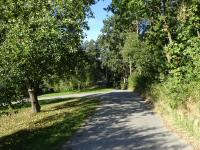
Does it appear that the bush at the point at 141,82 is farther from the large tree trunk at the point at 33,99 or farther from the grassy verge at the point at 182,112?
the grassy verge at the point at 182,112

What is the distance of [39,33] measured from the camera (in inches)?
937

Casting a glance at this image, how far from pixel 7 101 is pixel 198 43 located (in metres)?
10.0

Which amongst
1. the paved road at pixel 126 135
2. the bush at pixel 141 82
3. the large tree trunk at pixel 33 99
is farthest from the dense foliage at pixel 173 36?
the large tree trunk at pixel 33 99

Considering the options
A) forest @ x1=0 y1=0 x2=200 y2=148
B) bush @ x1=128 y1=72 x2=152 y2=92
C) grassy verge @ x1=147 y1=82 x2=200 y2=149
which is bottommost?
grassy verge @ x1=147 y1=82 x2=200 y2=149

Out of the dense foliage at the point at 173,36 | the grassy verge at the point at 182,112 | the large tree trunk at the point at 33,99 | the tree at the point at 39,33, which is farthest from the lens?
the large tree trunk at the point at 33,99

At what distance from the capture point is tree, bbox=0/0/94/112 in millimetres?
23000

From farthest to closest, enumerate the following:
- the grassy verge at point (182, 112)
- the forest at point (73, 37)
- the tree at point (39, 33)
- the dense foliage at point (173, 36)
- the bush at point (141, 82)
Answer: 1. the bush at point (141, 82)
2. the tree at point (39, 33)
3. the forest at point (73, 37)
4. the dense foliage at point (173, 36)
5. the grassy verge at point (182, 112)

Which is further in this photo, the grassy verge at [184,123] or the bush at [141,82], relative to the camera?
the bush at [141,82]

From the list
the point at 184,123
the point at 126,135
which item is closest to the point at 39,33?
the point at 126,135

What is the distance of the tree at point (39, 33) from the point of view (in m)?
23.0

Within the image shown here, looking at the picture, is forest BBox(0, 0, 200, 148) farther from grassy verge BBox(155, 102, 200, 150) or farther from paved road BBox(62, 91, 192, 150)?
paved road BBox(62, 91, 192, 150)

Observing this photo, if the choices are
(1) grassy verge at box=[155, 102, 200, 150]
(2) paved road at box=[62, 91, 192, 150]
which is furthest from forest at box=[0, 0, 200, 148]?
(2) paved road at box=[62, 91, 192, 150]

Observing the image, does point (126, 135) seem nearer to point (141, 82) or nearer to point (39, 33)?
point (39, 33)

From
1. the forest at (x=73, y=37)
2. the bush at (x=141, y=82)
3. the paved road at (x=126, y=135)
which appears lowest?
the paved road at (x=126, y=135)
